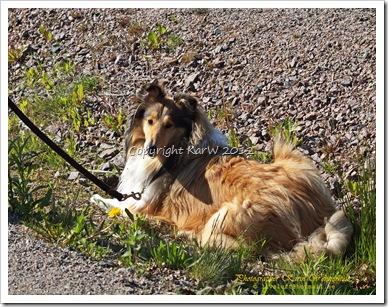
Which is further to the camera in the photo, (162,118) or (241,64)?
(241,64)

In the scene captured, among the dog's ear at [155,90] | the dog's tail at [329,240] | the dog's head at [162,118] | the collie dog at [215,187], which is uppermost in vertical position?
the dog's ear at [155,90]

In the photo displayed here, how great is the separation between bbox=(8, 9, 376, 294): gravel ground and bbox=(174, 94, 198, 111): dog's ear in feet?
1.76

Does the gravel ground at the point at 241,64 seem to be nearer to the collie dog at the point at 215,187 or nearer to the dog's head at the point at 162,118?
the dog's head at the point at 162,118

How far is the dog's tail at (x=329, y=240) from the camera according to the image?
515 cm

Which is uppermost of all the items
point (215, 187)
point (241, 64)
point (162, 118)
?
point (241, 64)

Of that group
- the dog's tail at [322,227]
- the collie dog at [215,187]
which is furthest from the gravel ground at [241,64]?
the dog's tail at [322,227]

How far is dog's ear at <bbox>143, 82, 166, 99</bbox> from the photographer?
604 centimetres

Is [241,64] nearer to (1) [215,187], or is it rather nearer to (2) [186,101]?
(2) [186,101]

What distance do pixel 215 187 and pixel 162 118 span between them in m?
0.79

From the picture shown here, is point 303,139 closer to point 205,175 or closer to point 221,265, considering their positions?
point 205,175

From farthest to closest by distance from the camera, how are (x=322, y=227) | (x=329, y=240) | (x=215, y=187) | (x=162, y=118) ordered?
(x=162, y=118) → (x=215, y=187) → (x=322, y=227) → (x=329, y=240)

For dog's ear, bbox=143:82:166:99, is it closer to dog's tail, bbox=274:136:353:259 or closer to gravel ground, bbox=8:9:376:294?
gravel ground, bbox=8:9:376:294

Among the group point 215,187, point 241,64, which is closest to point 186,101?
point 215,187

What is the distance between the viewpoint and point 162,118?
598cm
